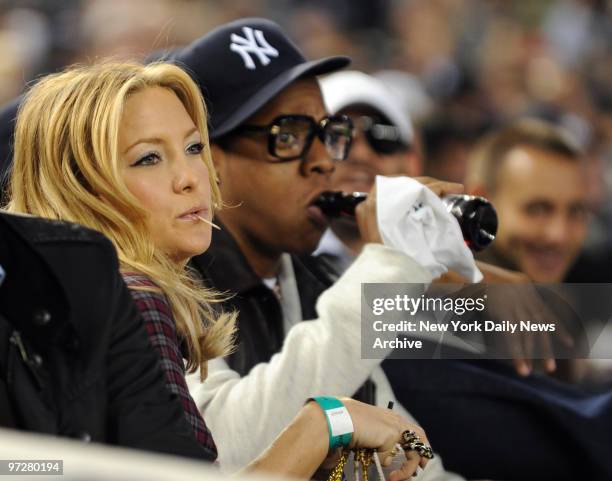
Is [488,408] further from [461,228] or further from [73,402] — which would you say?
[73,402]

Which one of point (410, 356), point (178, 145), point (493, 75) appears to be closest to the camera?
point (178, 145)

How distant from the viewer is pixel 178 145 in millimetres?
1826

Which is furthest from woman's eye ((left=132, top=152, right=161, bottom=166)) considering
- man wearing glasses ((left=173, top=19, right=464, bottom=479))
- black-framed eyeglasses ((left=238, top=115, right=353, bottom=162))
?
black-framed eyeglasses ((left=238, top=115, right=353, bottom=162))

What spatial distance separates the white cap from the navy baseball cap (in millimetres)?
1095

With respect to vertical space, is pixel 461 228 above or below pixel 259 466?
above

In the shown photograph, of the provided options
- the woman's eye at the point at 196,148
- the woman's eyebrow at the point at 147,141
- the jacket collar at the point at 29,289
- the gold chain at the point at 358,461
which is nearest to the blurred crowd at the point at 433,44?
the woman's eye at the point at 196,148

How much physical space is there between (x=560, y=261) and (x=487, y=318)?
1.19 meters

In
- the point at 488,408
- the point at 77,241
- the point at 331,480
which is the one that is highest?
the point at 77,241

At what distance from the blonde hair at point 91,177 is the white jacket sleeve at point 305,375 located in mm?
242

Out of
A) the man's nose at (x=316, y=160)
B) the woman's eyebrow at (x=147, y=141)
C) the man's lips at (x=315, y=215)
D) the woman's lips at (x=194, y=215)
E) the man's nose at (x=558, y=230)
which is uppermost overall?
the woman's eyebrow at (x=147, y=141)

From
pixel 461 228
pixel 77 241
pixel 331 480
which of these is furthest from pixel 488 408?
pixel 77 241

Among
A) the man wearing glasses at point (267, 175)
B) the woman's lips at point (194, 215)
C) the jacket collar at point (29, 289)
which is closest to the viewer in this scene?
the jacket collar at point (29, 289)

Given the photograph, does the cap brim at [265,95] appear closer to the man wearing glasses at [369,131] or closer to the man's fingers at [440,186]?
the man's fingers at [440,186]

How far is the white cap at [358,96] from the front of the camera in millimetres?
3658
